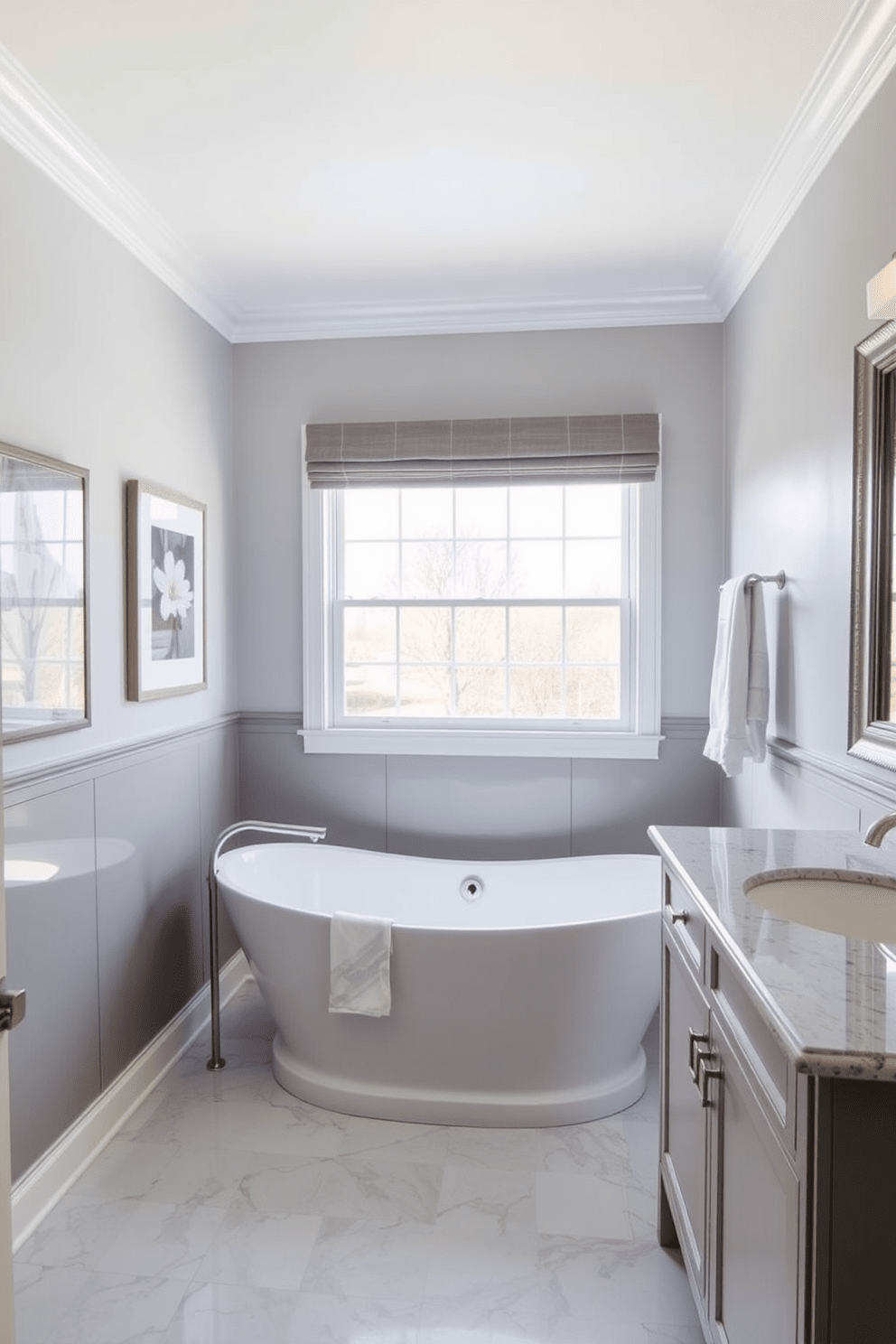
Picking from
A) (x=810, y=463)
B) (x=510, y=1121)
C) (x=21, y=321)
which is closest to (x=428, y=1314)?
(x=510, y=1121)

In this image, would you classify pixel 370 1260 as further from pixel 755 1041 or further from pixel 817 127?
pixel 817 127

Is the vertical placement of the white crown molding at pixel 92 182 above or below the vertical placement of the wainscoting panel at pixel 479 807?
above

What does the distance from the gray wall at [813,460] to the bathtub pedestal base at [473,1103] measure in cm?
95

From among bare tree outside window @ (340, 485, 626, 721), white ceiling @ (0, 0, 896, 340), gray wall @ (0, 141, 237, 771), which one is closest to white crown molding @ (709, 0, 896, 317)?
white ceiling @ (0, 0, 896, 340)

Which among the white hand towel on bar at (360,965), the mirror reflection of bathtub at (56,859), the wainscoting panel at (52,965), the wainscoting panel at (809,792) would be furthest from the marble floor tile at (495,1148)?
the mirror reflection of bathtub at (56,859)

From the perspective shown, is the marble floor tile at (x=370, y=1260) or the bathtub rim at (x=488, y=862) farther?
the bathtub rim at (x=488, y=862)

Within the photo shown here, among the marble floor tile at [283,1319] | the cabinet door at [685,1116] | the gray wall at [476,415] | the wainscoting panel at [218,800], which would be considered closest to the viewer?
the cabinet door at [685,1116]

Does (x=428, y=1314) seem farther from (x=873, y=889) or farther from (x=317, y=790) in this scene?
(x=317, y=790)

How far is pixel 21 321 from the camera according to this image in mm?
2074

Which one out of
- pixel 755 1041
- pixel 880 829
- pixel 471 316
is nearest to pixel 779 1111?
pixel 755 1041

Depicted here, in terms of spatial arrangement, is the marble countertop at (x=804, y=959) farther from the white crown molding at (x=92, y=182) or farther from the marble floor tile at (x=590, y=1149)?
the white crown molding at (x=92, y=182)

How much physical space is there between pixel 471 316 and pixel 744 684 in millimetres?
1764

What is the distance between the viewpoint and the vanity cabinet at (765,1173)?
951 millimetres

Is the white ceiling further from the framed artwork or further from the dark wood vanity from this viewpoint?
the dark wood vanity
